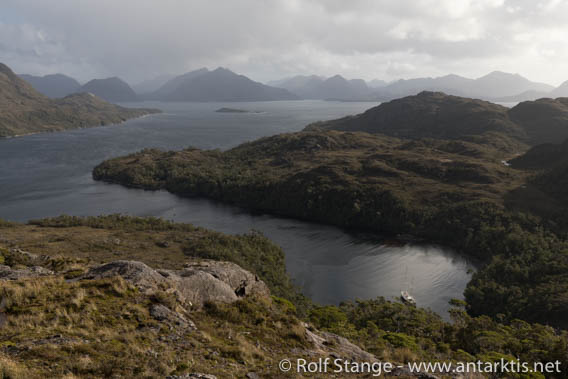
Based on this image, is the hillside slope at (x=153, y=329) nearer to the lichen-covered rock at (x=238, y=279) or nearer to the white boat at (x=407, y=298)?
the lichen-covered rock at (x=238, y=279)

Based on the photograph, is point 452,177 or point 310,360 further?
point 452,177

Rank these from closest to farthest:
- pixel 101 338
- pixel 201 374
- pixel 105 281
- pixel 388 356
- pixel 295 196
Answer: pixel 201 374 < pixel 101 338 < pixel 105 281 < pixel 388 356 < pixel 295 196

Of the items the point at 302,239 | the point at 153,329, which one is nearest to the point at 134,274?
the point at 153,329

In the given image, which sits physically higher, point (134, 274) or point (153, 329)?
point (134, 274)

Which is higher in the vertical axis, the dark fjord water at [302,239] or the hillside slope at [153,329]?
the hillside slope at [153,329]

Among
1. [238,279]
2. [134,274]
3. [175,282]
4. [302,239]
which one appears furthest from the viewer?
[302,239]

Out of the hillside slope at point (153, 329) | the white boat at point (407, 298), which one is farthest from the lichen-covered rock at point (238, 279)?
the white boat at point (407, 298)

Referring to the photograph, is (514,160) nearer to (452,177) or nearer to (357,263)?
(452,177)

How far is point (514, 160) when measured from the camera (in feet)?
524

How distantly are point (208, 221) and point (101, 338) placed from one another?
4251 inches

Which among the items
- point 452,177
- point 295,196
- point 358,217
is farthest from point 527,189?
point 295,196

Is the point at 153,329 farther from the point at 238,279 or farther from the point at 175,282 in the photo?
the point at 238,279

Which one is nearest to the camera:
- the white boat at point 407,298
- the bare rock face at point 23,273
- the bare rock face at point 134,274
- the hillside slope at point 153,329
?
the hillside slope at point 153,329

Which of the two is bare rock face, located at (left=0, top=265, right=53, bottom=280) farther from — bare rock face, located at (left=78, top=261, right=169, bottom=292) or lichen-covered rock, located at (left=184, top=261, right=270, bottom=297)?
lichen-covered rock, located at (left=184, top=261, right=270, bottom=297)
